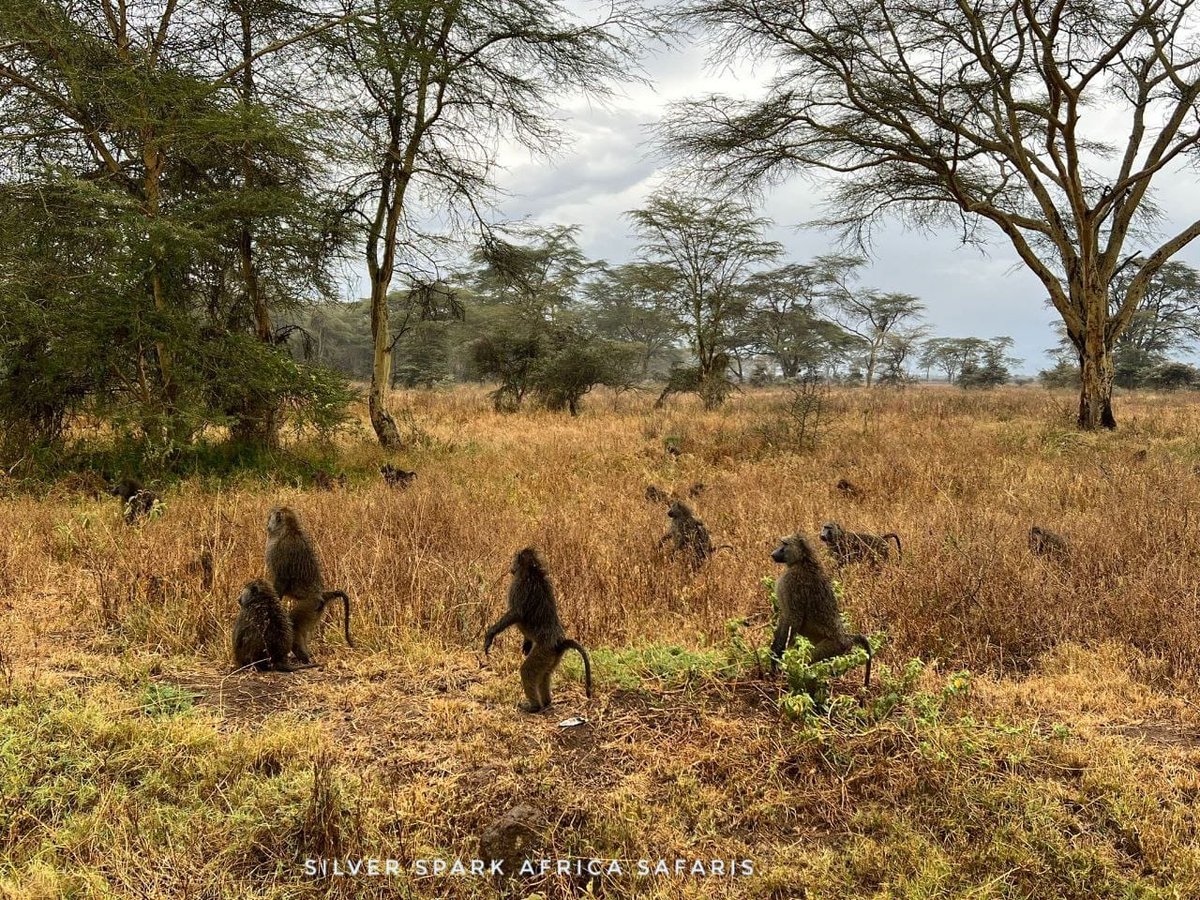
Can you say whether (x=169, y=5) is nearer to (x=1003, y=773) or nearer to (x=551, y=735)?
(x=551, y=735)

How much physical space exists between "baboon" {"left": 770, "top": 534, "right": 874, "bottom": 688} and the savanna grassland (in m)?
0.22

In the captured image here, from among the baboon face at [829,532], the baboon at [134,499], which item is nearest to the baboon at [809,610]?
the baboon face at [829,532]

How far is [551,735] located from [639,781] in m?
0.48

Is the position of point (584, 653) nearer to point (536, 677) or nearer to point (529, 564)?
point (536, 677)

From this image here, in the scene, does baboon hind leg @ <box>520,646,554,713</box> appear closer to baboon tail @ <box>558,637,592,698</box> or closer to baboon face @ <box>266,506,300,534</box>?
baboon tail @ <box>558,637,592,698</box>

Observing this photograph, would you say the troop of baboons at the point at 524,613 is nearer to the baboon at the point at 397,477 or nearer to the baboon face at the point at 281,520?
the baboon face at the point at 281,520

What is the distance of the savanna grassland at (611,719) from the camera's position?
6.65 feet

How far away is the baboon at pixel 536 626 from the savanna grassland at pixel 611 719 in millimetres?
167

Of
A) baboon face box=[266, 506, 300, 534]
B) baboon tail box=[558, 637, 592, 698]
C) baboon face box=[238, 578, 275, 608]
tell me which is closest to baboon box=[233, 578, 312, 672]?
baboon face box=[238, 578, 275, 608]

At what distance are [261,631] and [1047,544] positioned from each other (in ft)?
18.5

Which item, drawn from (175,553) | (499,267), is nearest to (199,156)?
(499,267)

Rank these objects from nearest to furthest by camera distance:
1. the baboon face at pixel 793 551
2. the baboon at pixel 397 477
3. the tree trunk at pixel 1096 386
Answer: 1. the baboon face at pixel 793 551
2. the baboon at pixel 397 477
3. the tree trunk at pixel 1096 386

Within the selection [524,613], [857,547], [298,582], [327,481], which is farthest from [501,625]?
[327,481]

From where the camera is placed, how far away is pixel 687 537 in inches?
205
